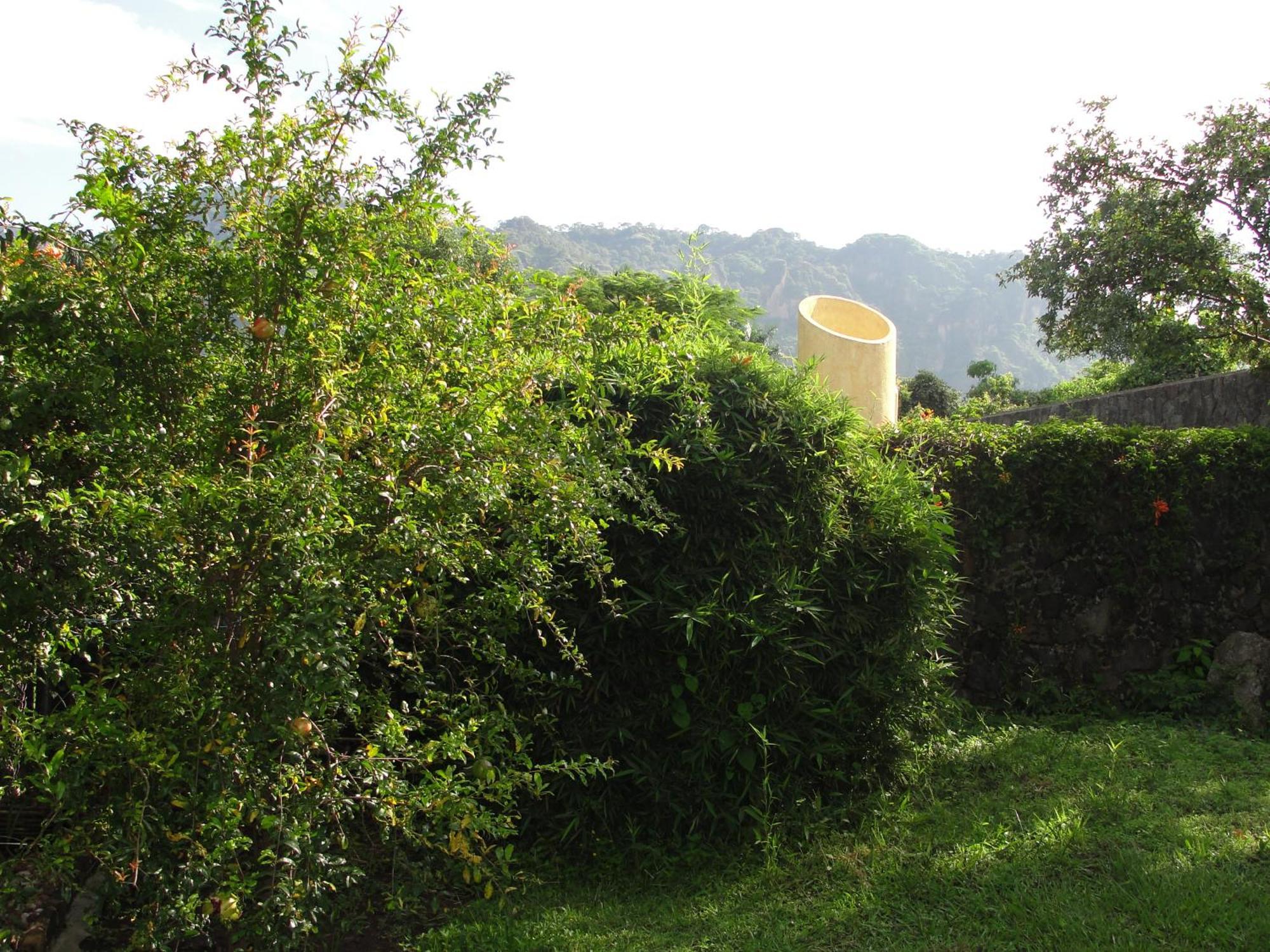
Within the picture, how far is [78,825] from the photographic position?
225 centimetres

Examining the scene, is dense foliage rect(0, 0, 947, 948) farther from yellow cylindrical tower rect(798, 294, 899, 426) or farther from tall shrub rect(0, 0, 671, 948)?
yellow cylindrical tower rect(798, 294, 899, 426)

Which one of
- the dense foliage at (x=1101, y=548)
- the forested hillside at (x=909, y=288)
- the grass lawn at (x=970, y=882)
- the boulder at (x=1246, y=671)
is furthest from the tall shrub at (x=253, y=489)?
the forested hillside at (x=909, y=288)

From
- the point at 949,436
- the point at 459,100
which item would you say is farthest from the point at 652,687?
the point at 949,436

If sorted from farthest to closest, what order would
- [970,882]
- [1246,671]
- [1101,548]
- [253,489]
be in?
[1101,548]
[1246,671]
[970,882]
[253,489]

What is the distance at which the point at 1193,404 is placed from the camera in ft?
29.9

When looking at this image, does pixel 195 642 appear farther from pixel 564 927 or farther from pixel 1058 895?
pixel 1058 895

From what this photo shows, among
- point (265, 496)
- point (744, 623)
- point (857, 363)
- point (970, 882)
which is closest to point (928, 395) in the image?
point (857, 363)

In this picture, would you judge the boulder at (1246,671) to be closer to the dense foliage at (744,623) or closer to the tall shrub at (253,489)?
the dense foliage at (744,623)

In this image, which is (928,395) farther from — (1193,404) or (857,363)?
(857,363)

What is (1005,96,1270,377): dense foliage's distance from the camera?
961 cm

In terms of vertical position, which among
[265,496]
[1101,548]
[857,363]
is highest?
[857,363]

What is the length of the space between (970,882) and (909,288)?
98.7m

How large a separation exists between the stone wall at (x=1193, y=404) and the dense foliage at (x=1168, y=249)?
0.33m

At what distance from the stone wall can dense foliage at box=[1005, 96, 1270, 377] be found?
1.08ft
